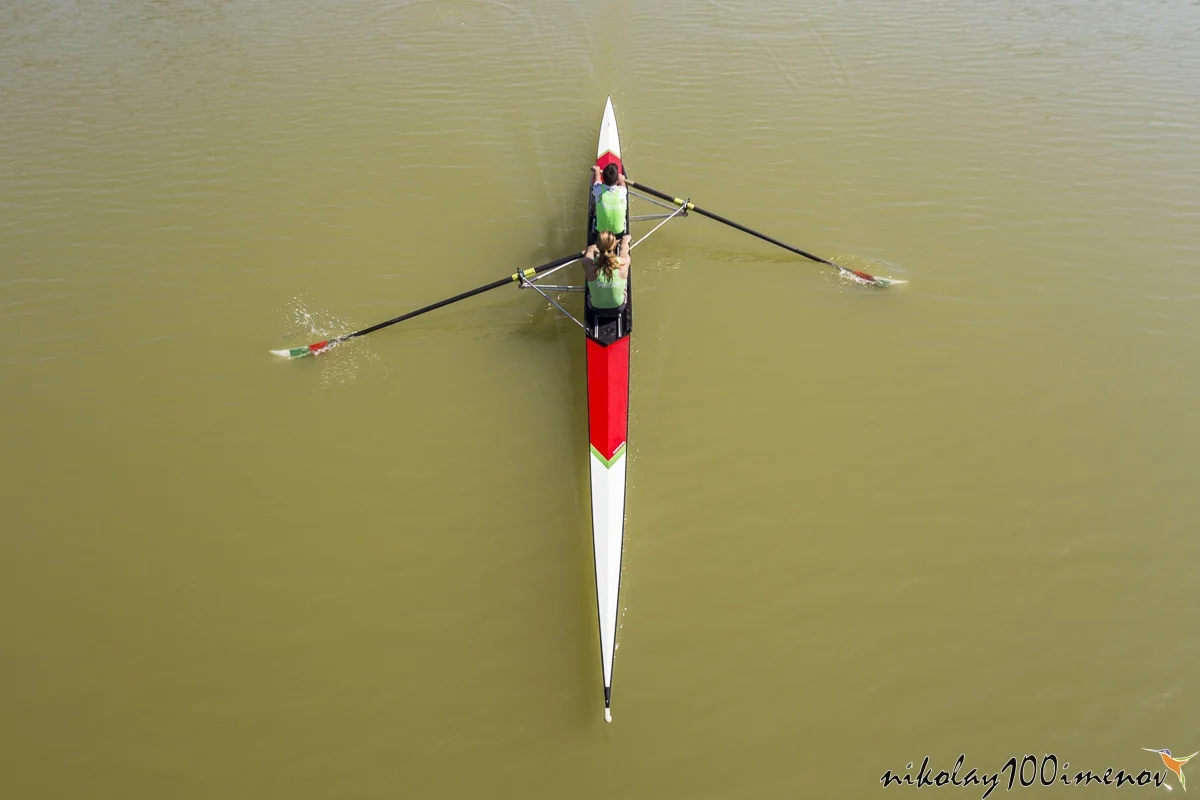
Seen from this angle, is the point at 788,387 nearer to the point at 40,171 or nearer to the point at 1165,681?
the point at 1165,681

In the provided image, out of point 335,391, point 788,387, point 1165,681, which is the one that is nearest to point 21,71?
point 335,391

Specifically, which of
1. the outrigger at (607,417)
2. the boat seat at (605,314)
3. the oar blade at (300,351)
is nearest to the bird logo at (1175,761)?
the outrigger at (607,417)

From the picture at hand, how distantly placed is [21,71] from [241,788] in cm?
1230

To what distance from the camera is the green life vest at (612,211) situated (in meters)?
6.77

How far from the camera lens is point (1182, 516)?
5219mm

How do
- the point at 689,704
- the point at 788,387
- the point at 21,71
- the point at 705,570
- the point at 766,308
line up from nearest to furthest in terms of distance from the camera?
the point at 689,704 < the point at 705,570 < the point at 788,387 < the point at 766,308 < the point at 21,71

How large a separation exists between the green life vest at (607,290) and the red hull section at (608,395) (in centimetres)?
36

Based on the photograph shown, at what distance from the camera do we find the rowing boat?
4441 mm

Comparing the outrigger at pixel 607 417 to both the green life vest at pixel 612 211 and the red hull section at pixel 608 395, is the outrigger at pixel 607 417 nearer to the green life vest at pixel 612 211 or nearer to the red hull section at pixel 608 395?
the red hull section at pixel 608 395

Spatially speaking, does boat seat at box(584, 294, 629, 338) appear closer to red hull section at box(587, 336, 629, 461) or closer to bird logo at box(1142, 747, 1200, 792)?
red hull section at box(587, 336, 629, 461)

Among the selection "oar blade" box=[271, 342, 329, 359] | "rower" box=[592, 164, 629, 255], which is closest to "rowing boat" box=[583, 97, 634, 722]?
"rower" box=[592, 164, 629, 255]

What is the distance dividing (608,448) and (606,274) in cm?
166

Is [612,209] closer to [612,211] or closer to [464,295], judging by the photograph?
[612,211]

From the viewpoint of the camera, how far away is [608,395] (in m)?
5.57
